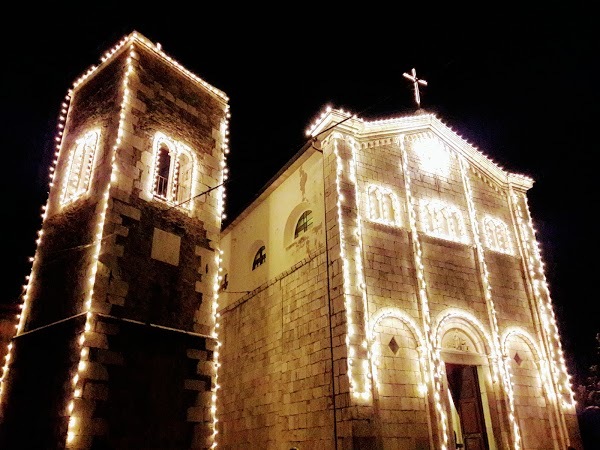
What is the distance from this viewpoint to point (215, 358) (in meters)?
10.7

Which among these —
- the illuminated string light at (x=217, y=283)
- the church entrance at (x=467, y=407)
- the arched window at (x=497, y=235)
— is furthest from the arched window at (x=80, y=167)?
the arched window at (x=497, y=235)

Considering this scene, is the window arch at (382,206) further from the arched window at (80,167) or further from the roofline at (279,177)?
the arched window at (80,167)

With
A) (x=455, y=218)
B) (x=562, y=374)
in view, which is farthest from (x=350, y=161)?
(x=562, y=374)

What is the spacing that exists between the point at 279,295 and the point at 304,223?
229 cm

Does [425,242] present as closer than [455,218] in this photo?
Yes

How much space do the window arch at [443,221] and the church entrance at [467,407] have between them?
12.7 ft

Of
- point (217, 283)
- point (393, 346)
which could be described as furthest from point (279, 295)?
point (393, 346)

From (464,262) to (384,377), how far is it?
4.82 meters

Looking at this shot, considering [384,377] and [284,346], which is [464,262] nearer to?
[384,377]

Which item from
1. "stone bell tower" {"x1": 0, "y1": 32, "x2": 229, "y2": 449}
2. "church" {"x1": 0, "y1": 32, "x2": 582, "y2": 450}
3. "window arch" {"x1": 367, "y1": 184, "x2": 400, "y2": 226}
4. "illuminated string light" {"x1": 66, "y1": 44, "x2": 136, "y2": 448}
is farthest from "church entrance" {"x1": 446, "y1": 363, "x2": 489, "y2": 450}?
"illuminated string light" {"x1": 66, "y1": 44, "x2": 136, "y2": 448}

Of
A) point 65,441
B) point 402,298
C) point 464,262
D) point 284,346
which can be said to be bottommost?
point 65,441

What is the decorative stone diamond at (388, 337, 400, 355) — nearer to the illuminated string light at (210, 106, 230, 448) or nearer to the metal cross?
the illuminated string light at (210, 106, 230, 448)

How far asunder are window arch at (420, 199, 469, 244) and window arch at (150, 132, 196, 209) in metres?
6.78

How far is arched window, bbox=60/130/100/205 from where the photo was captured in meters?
11.2
